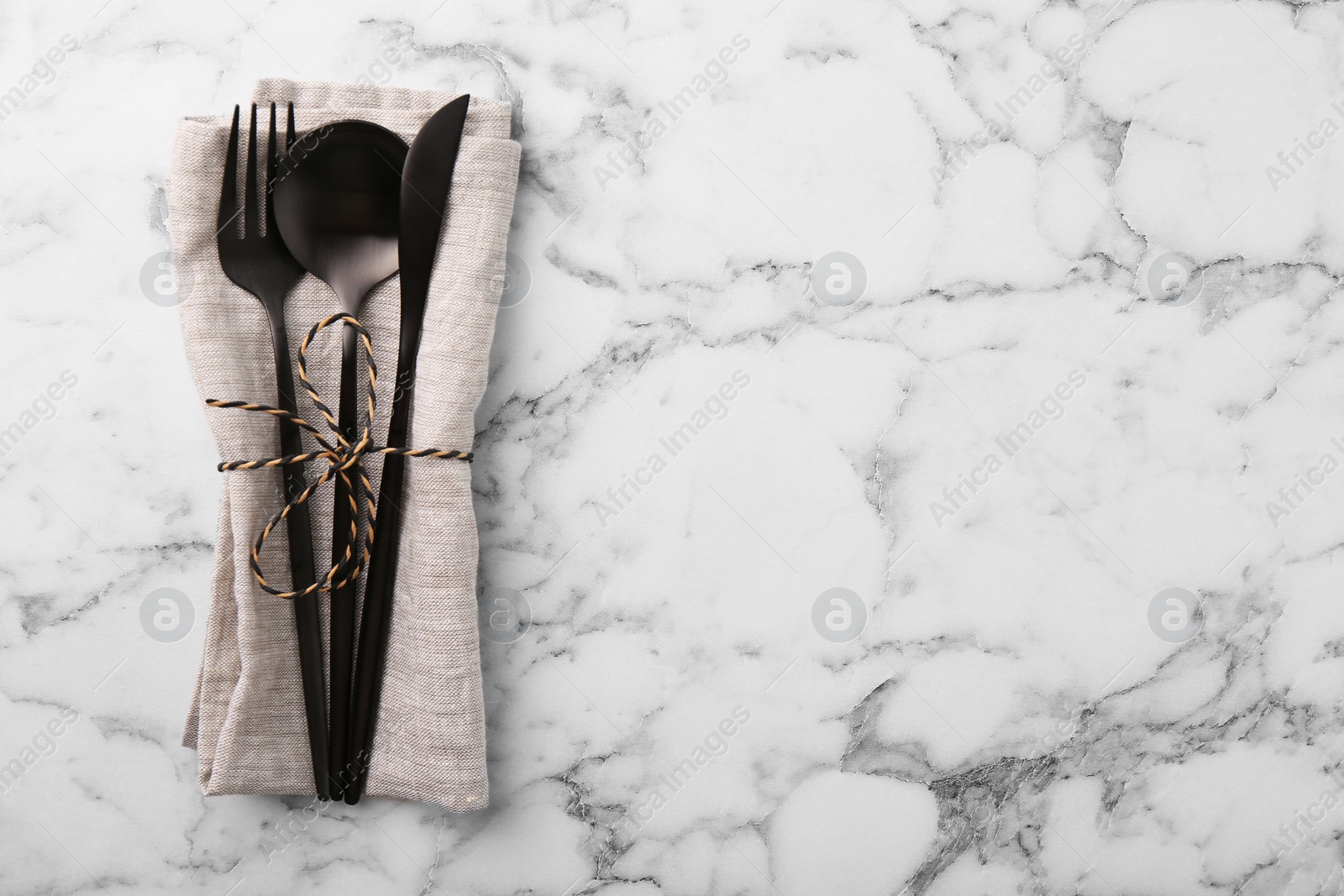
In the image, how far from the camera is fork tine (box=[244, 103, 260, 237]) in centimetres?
53

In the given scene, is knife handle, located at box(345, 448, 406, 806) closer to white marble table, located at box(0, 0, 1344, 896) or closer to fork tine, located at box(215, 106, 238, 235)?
white marble table, located at box(0, 0, 1344, 896)

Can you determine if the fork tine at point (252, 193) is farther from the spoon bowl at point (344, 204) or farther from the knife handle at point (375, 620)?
the knife handle at point (375, 620)

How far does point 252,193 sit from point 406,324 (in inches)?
5.3

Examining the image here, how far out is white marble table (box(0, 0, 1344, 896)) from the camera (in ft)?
1.89

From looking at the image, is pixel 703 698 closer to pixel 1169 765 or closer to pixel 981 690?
pixel 981 690

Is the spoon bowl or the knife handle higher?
the spoon bowl

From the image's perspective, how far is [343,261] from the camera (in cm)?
54

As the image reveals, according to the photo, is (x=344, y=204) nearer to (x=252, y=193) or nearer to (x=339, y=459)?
(x=252, y=193)

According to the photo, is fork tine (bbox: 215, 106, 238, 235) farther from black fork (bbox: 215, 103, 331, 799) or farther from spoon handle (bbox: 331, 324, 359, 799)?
spoon handle (bbox: 331, 324, 359, 799)

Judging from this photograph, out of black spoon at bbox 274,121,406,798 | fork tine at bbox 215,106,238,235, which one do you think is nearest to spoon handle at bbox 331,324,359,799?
black spoon at bbox 274,121,406,798

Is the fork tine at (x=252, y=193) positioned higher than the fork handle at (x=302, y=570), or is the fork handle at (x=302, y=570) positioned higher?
the fork tine at (x=252, y=193)

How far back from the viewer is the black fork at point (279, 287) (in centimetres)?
53

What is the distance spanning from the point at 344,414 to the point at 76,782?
14.2 inches

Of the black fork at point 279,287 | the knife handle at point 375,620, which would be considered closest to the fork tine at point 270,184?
the black fork at point 279,287
